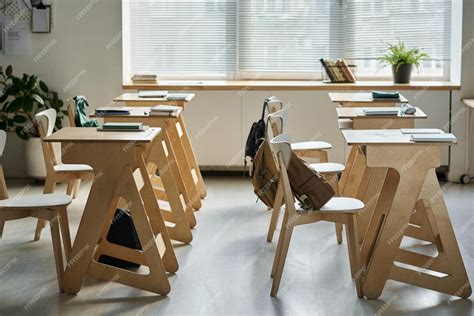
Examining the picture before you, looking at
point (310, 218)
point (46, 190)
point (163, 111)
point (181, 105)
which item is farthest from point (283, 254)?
point (181, 105)

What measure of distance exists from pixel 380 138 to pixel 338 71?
3.65 meters

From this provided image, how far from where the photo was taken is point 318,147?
6137 millimetres

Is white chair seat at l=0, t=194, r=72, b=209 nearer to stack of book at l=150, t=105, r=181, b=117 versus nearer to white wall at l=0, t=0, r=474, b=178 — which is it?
stack of book at l=150, t=105, r=181, b=117

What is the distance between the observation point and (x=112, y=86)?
25.5ft

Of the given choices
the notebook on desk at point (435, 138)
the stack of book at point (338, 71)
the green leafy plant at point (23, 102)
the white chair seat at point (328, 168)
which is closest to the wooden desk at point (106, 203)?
the notebook on desk at point (435, 138)

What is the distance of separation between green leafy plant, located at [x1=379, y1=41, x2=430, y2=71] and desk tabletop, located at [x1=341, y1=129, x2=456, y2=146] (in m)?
3.41

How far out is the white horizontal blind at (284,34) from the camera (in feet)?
26.6

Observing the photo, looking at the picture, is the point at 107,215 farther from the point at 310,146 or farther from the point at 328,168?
the point at 310,146

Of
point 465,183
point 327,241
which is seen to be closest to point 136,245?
point 327,241

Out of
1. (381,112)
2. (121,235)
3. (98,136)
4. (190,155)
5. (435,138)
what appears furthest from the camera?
(190,155)

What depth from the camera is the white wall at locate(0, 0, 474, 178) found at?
304 inches

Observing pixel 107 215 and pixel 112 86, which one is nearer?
pixel 107 215

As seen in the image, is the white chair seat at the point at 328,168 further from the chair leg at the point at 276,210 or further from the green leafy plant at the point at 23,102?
the green leafy plant at the point at 23,102

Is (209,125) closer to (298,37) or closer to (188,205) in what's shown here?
(298,37)
